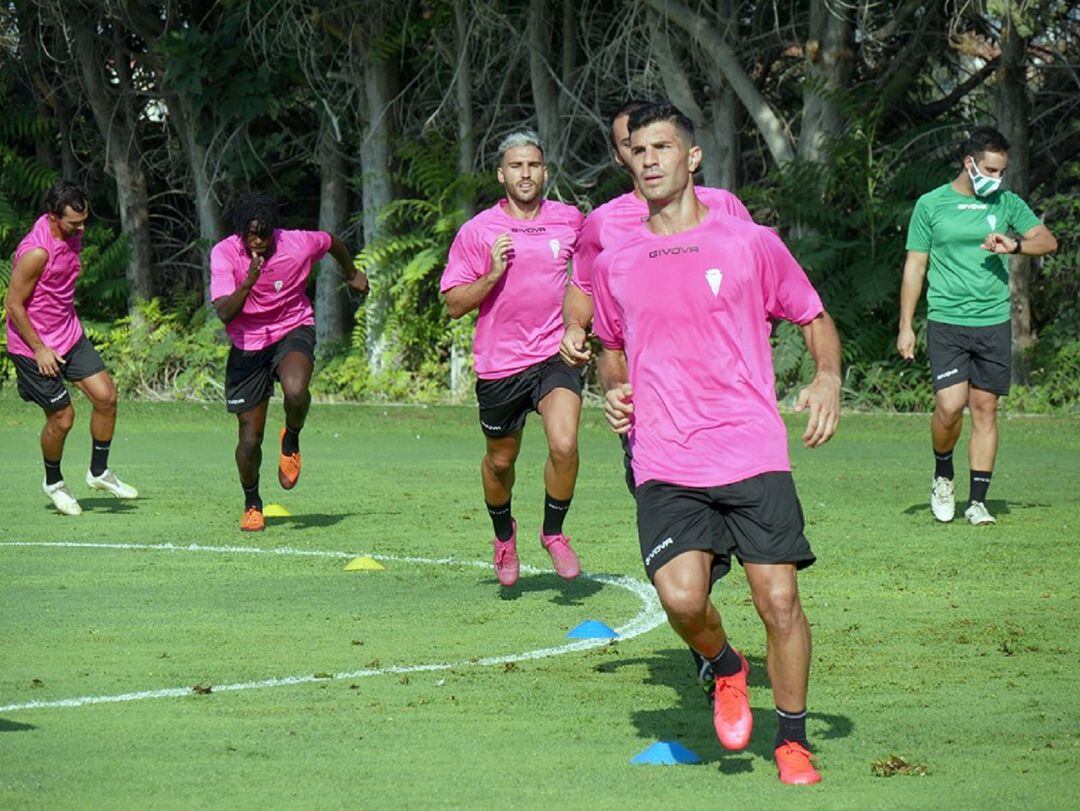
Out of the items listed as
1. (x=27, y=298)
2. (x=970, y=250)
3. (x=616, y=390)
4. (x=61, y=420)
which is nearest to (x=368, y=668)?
(x=616, y=390)

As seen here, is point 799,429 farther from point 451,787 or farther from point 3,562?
point 451,787

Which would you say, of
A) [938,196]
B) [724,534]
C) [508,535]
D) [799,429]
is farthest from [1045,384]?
[724,534]

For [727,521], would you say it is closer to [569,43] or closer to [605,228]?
[605,228]

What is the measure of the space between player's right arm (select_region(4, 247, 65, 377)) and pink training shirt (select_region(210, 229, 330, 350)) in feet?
4.55

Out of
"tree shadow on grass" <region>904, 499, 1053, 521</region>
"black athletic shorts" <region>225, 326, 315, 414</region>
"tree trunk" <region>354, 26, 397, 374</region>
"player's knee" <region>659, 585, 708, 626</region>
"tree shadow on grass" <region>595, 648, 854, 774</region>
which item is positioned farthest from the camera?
"tree trunk" <region>354, 26, 397, 374</region>

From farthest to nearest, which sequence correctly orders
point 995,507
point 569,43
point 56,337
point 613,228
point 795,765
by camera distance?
point 569,43
point 56,337
point 995,507
point 613,228
point 795,765

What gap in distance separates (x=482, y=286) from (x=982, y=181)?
13.2ft

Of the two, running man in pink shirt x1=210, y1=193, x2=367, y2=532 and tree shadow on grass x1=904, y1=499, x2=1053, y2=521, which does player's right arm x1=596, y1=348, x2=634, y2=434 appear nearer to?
running man in pink shirt x1=210, y1=193, x2=367, y2=532

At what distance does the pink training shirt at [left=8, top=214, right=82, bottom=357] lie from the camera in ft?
41.8

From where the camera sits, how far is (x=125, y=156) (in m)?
26.9

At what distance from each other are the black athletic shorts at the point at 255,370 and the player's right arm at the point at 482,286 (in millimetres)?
3036

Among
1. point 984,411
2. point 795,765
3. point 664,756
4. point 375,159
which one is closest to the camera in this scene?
point 795,765

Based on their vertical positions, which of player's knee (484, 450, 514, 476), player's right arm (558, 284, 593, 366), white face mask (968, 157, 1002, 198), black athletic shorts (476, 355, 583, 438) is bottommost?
player's knee (484, 450, 514, 476)

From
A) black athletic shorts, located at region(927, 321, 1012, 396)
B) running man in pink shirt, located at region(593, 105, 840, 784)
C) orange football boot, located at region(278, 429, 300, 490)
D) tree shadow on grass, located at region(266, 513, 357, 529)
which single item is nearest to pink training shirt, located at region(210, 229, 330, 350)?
orange football boot, located at region(278, 429, 300, 490)
